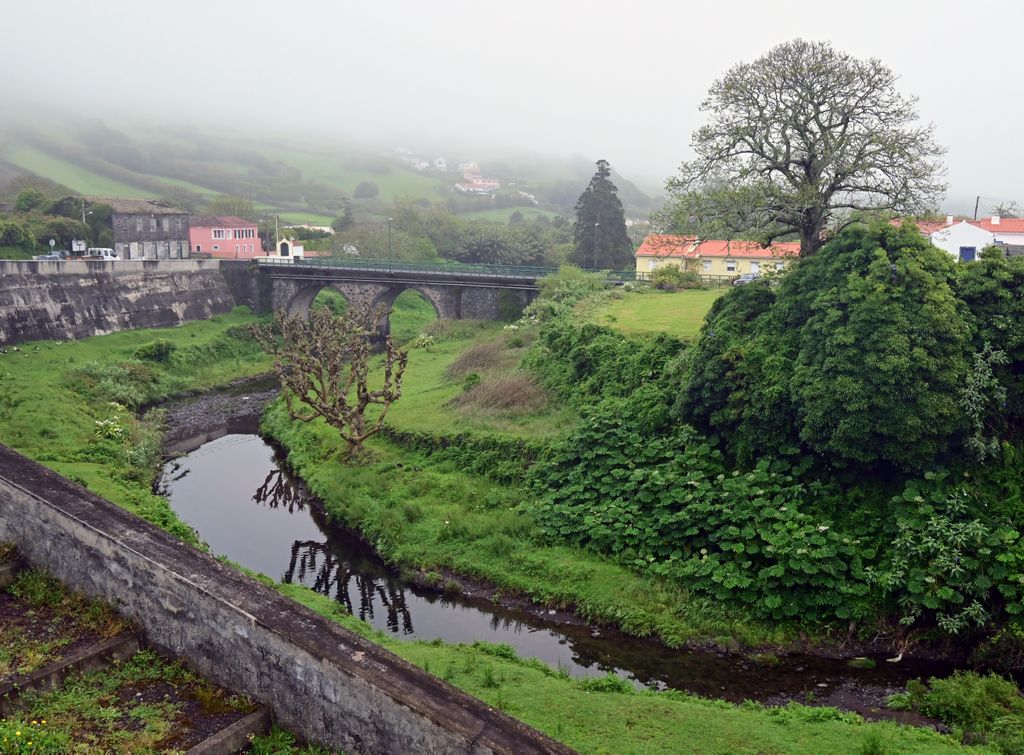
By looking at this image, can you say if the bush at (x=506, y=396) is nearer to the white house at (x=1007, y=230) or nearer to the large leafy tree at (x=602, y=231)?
the white house at (x=1007, y=230)

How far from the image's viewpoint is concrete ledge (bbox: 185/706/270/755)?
30.5 ft

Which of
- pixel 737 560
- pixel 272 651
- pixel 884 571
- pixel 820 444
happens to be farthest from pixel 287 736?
pixel 820 444

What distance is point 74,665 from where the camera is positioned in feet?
33.7

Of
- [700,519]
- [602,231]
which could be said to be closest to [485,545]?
[700,519]

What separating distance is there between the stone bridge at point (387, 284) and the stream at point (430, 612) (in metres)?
24.2

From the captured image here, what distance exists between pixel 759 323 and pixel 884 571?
8760mm

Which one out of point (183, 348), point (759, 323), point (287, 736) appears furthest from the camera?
point (183, 348)

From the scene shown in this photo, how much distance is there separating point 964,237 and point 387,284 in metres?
34.8

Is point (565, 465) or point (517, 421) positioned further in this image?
point (517, 421)

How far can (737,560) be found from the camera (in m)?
19.8

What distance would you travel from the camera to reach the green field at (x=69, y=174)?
375 ft

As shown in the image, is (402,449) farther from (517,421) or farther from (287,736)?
(287,736)

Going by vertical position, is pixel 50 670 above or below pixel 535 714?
above

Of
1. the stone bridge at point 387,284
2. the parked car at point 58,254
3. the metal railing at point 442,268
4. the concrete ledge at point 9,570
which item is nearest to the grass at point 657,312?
the metal railing at point 442,268
